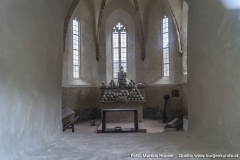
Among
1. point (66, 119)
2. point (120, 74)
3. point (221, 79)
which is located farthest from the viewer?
point (120, 74)

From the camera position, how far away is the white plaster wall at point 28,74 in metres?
1.29

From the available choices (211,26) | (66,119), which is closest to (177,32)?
(66,119)

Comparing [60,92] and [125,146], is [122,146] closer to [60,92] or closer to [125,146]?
[125,146]

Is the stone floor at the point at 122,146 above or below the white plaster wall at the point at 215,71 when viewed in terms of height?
below

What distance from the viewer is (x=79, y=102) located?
8.43m

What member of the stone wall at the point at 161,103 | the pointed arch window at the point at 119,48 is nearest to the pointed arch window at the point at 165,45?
the stone wall at the point at 161,103

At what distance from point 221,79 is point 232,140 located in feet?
1.71

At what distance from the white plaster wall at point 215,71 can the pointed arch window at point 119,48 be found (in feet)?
23.8

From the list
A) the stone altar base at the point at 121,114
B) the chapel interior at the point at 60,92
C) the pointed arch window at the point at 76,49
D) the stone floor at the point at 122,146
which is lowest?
the stone altar base at the point at 121,114

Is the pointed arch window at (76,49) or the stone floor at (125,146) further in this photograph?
the pointed arch window at (76,49)

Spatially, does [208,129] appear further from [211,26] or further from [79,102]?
[79,102]

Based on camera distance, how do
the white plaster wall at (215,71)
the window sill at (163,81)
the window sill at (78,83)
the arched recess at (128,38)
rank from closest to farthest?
the white plaster wall at (215,71)
the window sill at (78,83)
the window sill at (163,81)
the arched recess at (128,38)

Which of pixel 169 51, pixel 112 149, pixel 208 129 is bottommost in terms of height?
pixel 112 149

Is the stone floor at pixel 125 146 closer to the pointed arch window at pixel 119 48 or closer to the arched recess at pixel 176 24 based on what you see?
the arched recess at pixel 176 24
